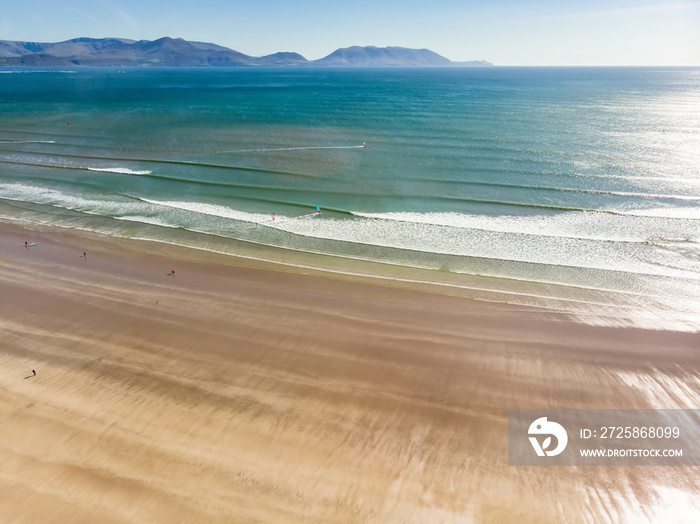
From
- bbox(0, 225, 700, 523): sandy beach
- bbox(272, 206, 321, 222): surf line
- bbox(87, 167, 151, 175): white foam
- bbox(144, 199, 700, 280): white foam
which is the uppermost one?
bbox(87, 167, 151, 175): white foam

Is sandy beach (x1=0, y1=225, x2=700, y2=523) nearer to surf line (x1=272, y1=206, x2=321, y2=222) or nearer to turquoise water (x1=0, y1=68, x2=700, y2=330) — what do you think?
turquoise water (x1=0, y1=68, x2=700, y2=330)

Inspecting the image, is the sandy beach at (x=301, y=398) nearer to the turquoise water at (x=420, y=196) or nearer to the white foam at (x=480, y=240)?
the turquoise water at (x=420, y=196)

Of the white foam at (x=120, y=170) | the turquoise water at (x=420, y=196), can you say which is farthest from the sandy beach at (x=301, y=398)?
the white foam at (x=120, y=170)

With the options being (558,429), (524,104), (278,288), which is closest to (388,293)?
(278,288)

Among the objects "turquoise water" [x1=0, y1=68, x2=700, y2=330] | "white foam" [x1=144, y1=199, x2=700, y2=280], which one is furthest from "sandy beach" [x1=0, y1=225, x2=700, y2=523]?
"white foam" [x1=144, y1=199, x2=700, y2=280]

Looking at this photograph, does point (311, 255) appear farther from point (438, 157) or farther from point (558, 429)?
point (438, 157)

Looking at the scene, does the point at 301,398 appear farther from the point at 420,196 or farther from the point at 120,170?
the point at 120,170

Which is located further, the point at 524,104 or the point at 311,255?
the point at 524,104
